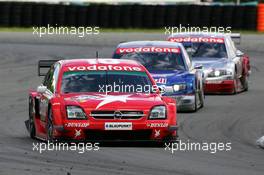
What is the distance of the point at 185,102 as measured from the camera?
19.0 metres

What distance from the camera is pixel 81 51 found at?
35562 mm

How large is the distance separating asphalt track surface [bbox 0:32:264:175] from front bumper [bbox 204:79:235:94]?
37 cm

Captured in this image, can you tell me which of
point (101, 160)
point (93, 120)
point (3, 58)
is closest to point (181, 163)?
point (101, 160)

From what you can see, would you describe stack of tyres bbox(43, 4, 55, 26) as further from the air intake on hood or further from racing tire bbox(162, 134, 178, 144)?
the air intake on hood

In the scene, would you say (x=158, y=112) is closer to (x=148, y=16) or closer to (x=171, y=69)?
(x=171, y=69)

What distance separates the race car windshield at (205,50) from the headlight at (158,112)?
10.8 meters

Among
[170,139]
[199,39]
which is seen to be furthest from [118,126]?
[199,39]

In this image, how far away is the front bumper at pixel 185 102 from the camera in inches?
746

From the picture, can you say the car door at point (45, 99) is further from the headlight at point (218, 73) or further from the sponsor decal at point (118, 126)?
the headlight at point (218, 73)

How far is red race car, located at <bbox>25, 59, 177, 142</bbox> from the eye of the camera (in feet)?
42.9

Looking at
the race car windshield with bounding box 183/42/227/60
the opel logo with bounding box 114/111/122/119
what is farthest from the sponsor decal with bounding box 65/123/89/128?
the race car windshield with bounding box 183/42/227/60

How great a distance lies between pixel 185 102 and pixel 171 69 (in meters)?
0.88

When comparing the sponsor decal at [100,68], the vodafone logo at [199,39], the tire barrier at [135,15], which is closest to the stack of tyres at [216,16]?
the tire barrier at [135,15]

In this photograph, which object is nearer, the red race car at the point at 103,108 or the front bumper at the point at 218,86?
the red race car at the point at 103,108
